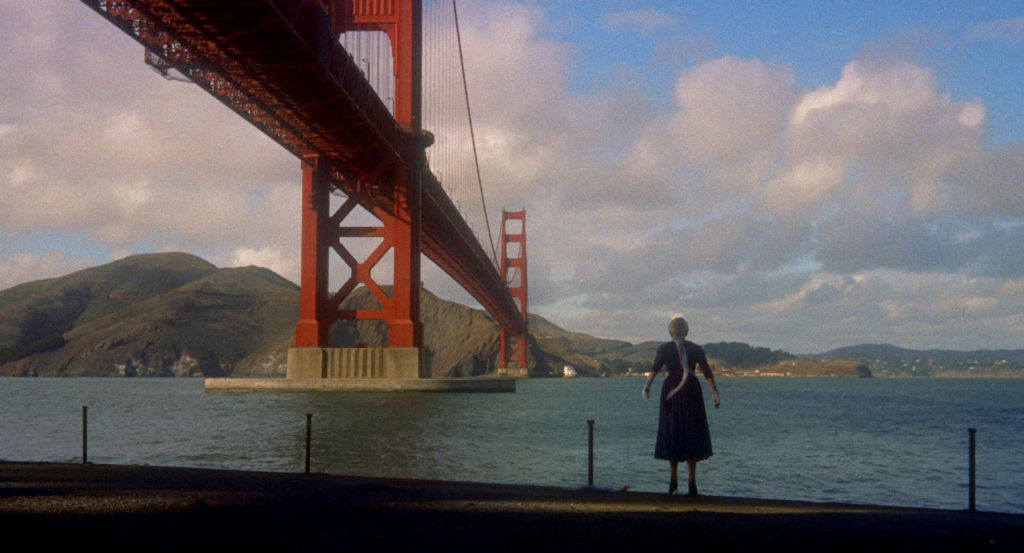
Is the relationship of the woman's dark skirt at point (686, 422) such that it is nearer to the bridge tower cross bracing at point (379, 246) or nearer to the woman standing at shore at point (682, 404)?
the woman standing at shore at point (682, 404)

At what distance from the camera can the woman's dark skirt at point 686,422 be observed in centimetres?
691

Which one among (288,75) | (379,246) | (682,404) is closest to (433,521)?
(682,404)

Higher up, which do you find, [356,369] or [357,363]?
[357,363]

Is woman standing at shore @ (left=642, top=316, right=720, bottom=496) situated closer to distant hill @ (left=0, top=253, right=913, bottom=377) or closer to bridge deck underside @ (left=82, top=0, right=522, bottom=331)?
bridge deck underside @ (left=82, top=0, right=522, bottom=331)

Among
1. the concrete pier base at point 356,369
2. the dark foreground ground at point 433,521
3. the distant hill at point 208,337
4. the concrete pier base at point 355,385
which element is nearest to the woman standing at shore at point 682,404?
the dark foreground ground at point 433,521


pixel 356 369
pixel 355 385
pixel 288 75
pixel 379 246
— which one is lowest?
pixel 355 385

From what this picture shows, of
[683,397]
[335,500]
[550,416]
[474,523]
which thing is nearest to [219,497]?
[335,500]

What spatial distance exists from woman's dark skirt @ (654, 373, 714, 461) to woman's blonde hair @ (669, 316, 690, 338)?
32 cm

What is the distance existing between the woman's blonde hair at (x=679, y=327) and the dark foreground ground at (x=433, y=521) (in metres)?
1.25

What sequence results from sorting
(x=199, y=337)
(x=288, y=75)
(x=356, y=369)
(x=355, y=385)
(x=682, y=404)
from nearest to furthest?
(x=682, y=404) < (x=288, y=75) < (x=355, y=385) < (x=356, y=369) < (x=199, y=337)

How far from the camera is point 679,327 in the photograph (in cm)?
706

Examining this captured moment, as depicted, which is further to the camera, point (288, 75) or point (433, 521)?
point (288, 75)

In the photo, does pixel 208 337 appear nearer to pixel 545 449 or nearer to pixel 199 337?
pixel 199 337

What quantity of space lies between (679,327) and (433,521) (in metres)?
2.57
